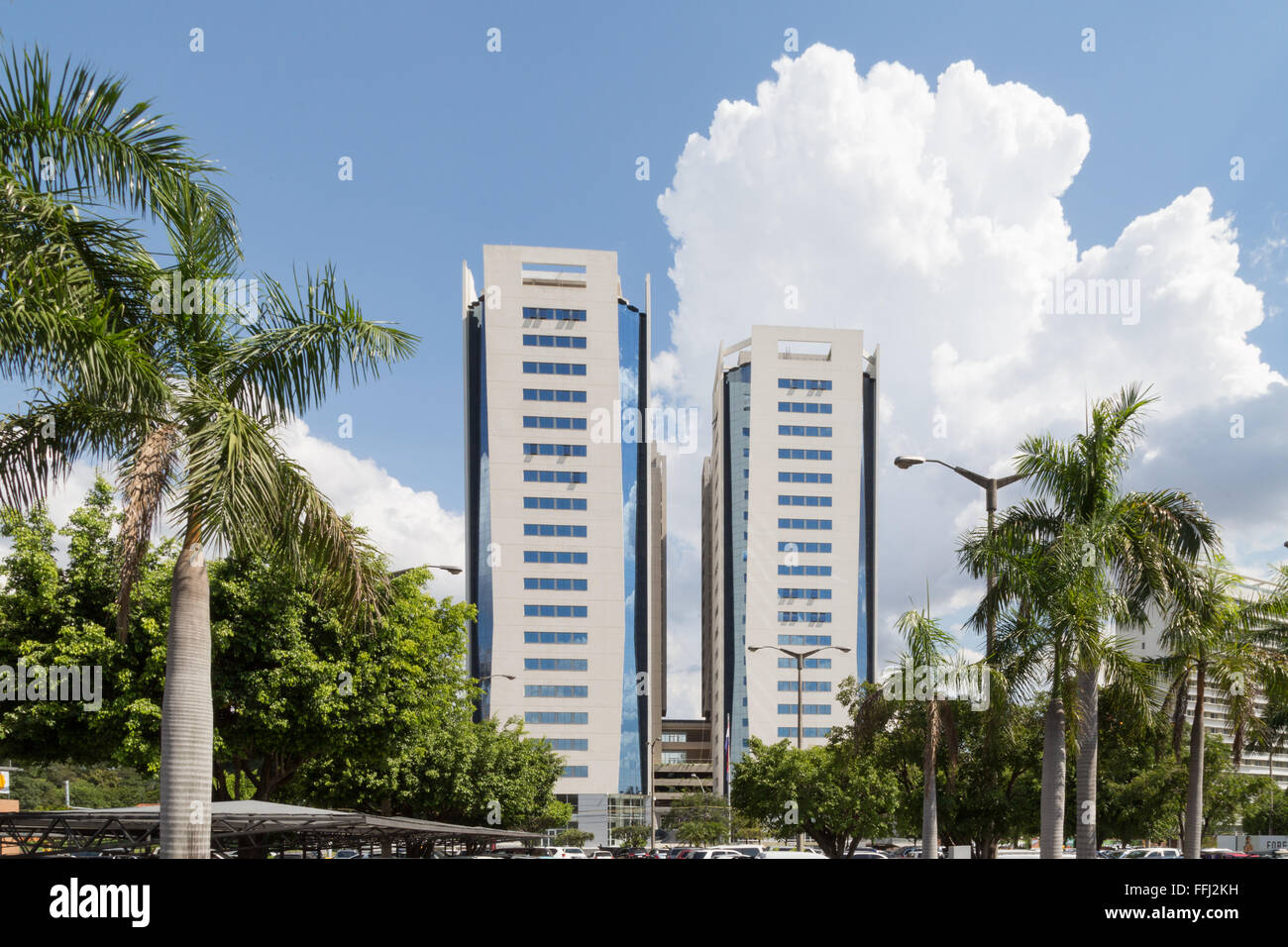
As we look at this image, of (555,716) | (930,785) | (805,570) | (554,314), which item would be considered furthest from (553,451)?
(930,785)

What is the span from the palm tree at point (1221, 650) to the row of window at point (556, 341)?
367 ft

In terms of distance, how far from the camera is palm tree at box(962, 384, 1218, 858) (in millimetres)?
18922

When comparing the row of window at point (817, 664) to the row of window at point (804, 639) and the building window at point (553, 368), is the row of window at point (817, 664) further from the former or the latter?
the building window at point (553, 368)

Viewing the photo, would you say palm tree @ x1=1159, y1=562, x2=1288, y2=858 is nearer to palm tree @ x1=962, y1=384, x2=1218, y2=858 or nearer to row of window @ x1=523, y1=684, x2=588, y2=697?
palm tree @ x1=962, y1=384, x2=1218, y2=858

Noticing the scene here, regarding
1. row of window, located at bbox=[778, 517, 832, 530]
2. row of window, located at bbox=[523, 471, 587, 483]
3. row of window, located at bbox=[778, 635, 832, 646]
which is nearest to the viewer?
row of window, located at bbox=[523, 471, 587, 483]

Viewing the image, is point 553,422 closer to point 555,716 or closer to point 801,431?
point 555,716

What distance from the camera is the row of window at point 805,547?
5719 inches

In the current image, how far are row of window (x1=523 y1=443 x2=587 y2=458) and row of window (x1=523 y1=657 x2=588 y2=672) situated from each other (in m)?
24.9

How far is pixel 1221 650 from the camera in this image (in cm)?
2438

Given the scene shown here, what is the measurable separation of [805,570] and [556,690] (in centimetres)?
3917

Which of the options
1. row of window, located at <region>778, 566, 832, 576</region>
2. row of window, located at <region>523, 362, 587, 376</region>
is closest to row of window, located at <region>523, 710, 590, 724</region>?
row of window, located at <region>778, 566, 832, 576</region>

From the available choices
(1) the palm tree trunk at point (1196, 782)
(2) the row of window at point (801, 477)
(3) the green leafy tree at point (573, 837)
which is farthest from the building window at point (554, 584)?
(1) the palm tree trunk at point (1196, 782)
